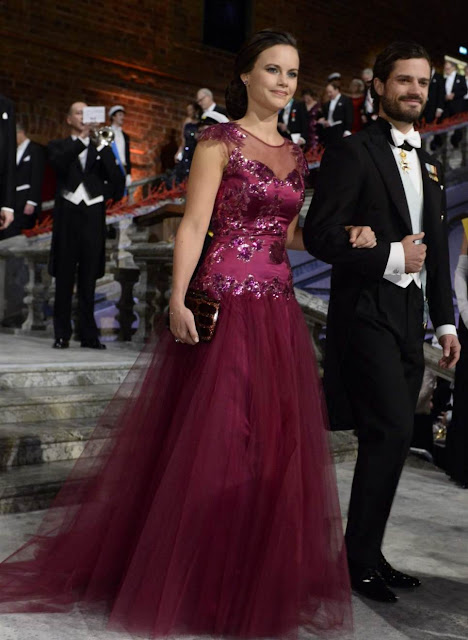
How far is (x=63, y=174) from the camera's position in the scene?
708 centimetres

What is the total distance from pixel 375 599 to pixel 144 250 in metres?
4.40

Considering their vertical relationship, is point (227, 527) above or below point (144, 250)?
below

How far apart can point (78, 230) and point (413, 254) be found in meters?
4.60

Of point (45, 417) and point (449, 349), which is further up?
point (449, 349)

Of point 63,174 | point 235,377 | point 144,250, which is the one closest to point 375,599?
point 235,377

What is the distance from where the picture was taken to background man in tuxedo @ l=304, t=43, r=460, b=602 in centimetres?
288

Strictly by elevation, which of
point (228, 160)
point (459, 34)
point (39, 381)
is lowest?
point (39, 381)

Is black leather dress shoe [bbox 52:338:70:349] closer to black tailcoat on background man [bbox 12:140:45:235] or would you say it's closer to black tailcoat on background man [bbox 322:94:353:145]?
black tailcoat on background man [bbox 12:140:45:235]

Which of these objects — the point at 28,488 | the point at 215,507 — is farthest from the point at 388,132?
the point at 28,488

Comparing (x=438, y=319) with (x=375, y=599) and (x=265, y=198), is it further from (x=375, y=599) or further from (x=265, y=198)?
(x=375, y=599)

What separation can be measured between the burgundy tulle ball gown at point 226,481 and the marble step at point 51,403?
1632 mm

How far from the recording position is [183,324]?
2.80 metres

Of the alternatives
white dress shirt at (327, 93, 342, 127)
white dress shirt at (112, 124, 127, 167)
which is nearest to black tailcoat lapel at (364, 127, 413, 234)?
white dress shirt at (112, 124, 127, 167)

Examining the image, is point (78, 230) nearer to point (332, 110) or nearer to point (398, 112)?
point (398, 112)
